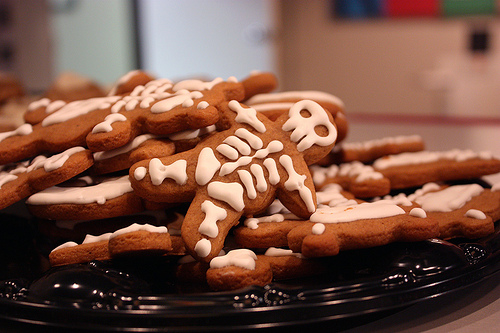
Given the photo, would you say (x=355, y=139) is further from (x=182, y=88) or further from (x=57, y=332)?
(x=57, y=332)

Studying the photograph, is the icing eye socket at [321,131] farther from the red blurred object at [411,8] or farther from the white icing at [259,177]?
the red blurred object at [411,8]

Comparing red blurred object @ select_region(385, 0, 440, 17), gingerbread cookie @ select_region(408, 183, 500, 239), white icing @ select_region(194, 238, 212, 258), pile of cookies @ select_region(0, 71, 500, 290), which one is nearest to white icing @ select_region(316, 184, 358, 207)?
Result: pile of cookies @ select_region(0, 71, 500, 290)

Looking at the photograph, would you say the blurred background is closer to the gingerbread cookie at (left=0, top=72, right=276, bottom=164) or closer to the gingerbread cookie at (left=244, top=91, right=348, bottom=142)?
the gingerbread cookie at (left=244, top=91, right=348, bottom=142)

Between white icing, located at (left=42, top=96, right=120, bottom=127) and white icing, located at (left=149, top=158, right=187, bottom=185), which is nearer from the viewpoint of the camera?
white icing, located at (left=149, top=158, right=187, bottom=185)

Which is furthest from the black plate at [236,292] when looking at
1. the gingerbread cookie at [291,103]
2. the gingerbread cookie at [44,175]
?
the gingerbread cookie at [291,103]

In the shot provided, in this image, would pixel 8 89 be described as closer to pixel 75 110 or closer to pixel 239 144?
pixel 75 110

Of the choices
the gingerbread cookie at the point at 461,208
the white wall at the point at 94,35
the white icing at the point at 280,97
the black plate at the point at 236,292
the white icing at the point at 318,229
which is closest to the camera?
the black plate at the point at 236,292
